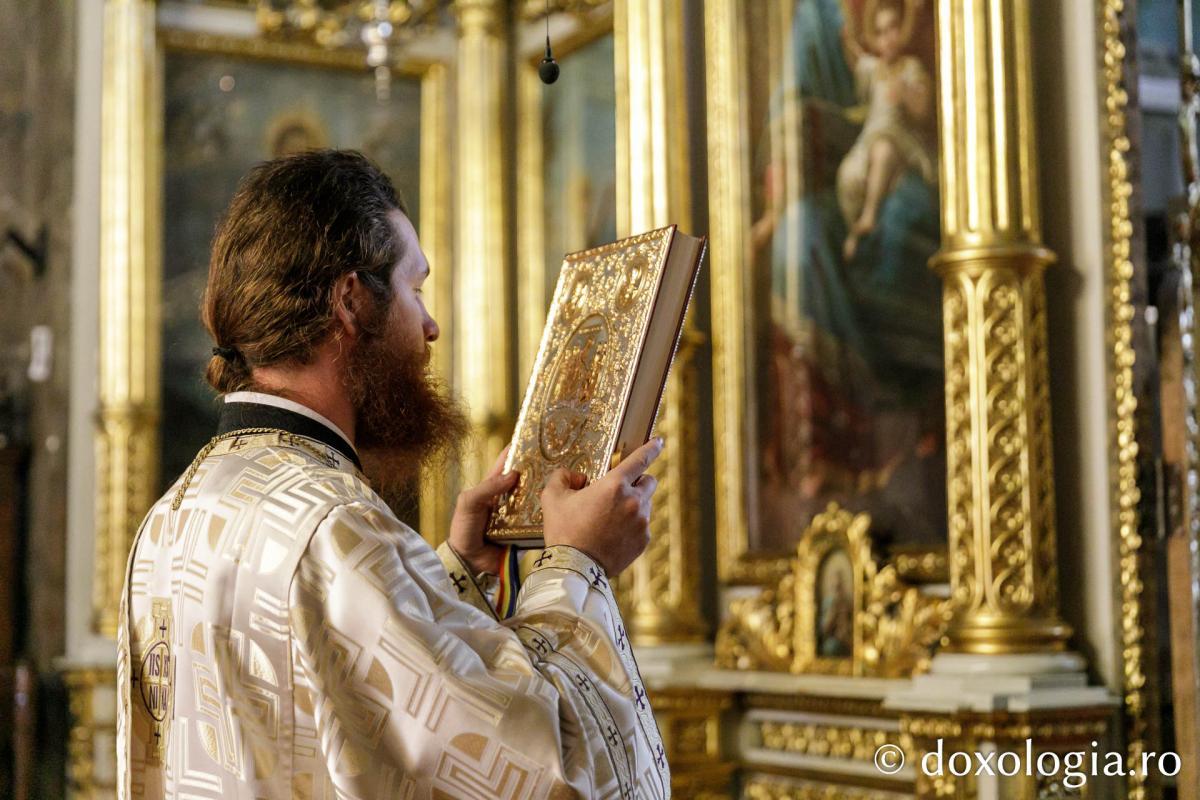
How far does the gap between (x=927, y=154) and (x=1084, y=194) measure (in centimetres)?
70

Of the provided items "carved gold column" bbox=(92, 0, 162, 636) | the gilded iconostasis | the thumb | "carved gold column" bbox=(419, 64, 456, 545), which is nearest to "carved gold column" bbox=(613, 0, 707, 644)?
the gilded iconostasis

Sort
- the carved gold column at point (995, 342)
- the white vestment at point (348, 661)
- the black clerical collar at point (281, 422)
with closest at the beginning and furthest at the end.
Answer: the white vestment at point (348, 661) → the black clerical collar at point (281, 422) → the carved gold column at point (995, 342)

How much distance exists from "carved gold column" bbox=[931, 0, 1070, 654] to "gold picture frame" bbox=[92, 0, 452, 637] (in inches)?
128

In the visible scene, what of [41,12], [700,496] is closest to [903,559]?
[700,496]

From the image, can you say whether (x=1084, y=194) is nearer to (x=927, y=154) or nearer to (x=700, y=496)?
(x=927, y=154)

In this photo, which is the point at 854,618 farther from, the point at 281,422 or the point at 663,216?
the point at 281,422

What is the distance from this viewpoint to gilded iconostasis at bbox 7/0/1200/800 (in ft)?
15.3

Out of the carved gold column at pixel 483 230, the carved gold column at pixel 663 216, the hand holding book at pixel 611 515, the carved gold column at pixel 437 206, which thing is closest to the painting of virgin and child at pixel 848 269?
the carved gold column at pixel 663 216

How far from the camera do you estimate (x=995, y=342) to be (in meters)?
4.68

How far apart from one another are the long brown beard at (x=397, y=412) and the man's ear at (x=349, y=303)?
0.03m

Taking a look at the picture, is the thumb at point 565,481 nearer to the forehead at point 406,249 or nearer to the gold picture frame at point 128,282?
the forehead at point 406,249

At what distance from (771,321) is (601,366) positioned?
349 centimetres

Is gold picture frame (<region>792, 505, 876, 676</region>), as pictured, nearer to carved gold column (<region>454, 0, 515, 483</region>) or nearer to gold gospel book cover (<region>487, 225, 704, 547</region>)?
carved gold column (<region>454, 0, 515, 483</region>)

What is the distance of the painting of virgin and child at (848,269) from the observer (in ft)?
17.6
